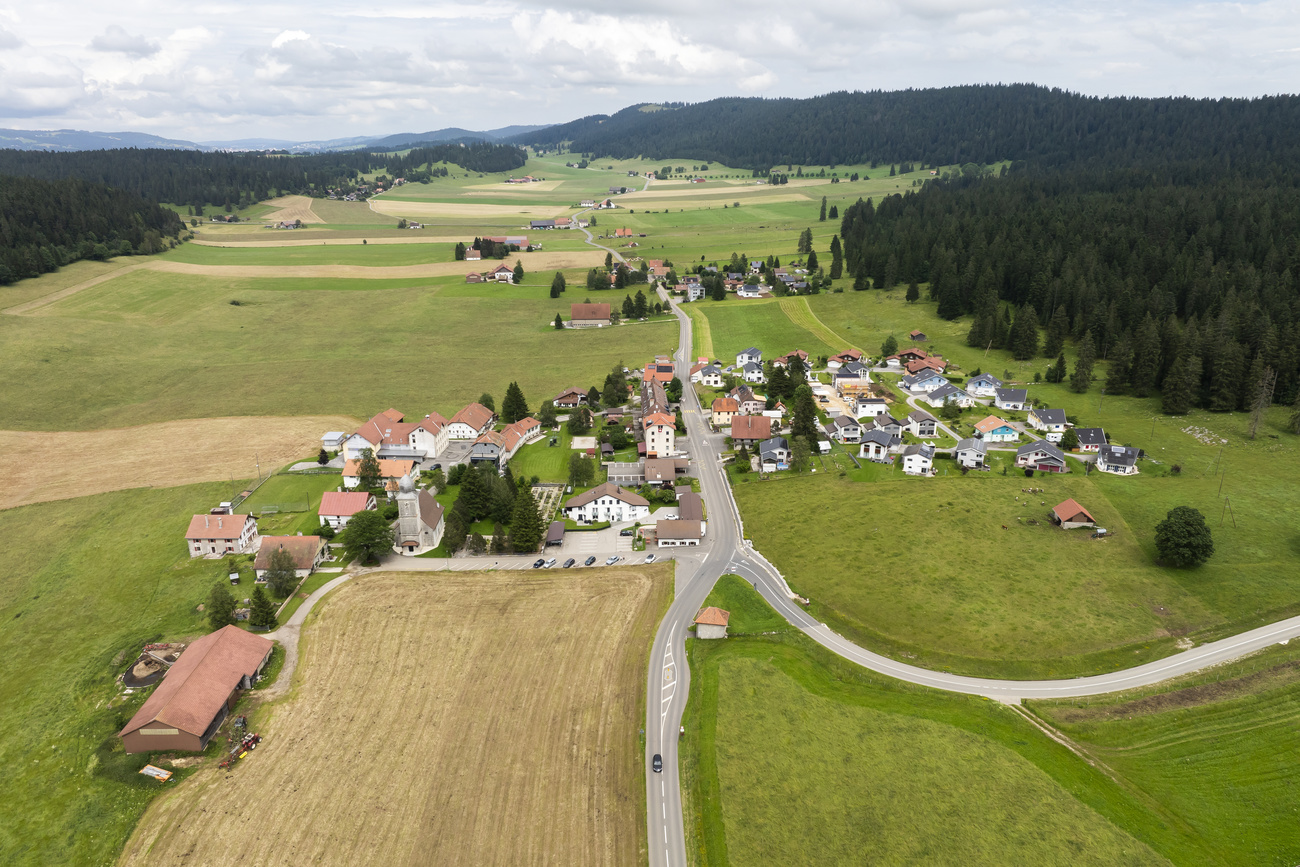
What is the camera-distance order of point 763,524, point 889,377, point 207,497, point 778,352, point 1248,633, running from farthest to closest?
point 778,352 < point 889,377 < point 207,497 < point 763,524 < point 1248,633

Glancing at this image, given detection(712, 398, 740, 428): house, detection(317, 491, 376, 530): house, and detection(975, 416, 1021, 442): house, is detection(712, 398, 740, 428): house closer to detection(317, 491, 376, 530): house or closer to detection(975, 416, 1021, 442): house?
detection(975, 416, 1021, 442): house

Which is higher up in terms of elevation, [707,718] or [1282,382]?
[1282,382]

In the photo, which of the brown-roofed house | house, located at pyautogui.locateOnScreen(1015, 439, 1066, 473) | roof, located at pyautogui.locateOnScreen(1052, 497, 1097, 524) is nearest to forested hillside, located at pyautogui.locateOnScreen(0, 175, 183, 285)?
the brown-roofed house

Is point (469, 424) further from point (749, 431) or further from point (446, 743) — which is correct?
point (446, 743)

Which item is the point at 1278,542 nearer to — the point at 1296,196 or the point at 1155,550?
the point at 1155,550

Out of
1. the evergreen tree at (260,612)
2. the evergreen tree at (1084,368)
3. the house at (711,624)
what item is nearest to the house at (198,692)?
the evergreen tree at (260,612)

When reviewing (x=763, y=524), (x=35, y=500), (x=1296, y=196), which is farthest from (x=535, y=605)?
(x=1296, y=196)
